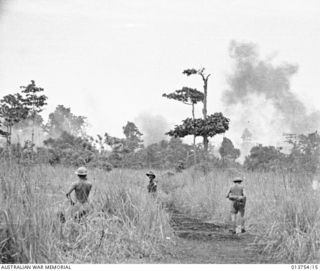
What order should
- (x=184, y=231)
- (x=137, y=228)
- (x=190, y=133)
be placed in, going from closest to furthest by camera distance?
(x=137, y=228)
(x=184, y=231)
(x=190, y=133)

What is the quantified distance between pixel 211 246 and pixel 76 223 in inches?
104

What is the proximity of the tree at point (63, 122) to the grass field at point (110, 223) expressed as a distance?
35803 millimetres

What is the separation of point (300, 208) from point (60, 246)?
11.3ft

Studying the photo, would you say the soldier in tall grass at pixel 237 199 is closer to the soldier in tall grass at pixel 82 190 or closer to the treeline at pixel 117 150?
the treeline at pixel 117 150

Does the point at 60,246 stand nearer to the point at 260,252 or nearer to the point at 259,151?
the point at 260,252

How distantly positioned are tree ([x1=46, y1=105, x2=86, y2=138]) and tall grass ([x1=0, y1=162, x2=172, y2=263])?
3589 cm

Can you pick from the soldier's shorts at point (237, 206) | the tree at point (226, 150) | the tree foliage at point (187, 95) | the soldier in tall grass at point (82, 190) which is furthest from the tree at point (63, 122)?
the soldier in tall grass at point (82, 190)

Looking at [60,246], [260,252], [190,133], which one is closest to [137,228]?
[60,246]

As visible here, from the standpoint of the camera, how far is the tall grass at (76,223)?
5.34 metres

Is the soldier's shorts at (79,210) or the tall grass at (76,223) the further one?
the soldier's shorts at (79,210)

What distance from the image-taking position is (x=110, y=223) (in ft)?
22.7

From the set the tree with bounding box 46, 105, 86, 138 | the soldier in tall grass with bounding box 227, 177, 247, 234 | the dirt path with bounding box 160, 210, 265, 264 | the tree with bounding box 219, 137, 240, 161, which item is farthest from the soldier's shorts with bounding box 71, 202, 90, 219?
the tree with bounding box 46, 105, 86, 138

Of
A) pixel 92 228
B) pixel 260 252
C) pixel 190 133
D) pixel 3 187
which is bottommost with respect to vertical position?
pixel 260 252

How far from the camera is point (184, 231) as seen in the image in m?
9.49
